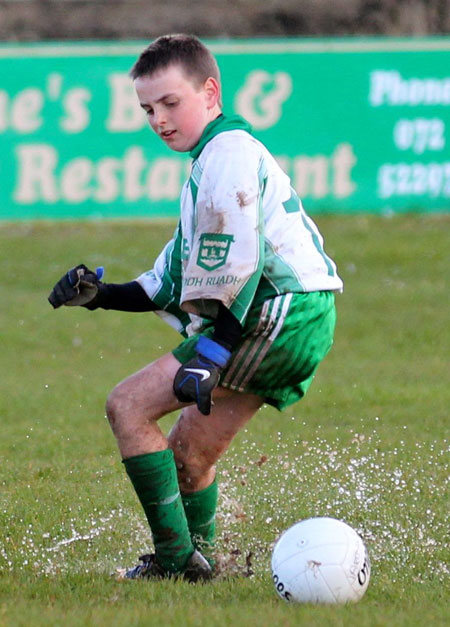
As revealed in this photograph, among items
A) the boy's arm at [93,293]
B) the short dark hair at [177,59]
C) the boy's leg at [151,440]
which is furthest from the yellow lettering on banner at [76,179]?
the boy's leg at [151,440]

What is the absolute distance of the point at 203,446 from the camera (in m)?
4.80

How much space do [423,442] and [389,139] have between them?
815cm

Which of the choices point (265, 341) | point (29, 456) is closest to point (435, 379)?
point (29, 456)

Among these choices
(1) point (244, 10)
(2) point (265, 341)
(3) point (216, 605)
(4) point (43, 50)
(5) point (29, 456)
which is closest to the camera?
(3) point (216, 605)

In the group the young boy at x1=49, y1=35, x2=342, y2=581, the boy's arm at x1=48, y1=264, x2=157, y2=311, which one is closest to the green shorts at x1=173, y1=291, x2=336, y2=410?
the young boy at x1=49, y1=35, x2=342, y2=581

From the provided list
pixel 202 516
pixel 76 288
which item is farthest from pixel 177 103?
pixel 202 516

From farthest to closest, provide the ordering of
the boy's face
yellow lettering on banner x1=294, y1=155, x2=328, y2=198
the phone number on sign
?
the phone number on sign → yellow lettering on banner x1=294, y1=155, x2=328, y2=198 → the boy's face

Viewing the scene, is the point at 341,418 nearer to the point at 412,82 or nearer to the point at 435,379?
the point at 435,379

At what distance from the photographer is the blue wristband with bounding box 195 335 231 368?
4.31m

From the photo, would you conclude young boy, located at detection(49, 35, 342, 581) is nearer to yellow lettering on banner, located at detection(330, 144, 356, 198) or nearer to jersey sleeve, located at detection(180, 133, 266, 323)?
jersey sleeve, located at detection(180, 133, 266, 323)

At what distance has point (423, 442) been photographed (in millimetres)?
6957

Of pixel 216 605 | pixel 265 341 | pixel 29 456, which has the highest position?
pixel 265 341

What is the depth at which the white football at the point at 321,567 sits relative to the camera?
13.8ft

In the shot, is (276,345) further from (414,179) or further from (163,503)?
(414,179)
